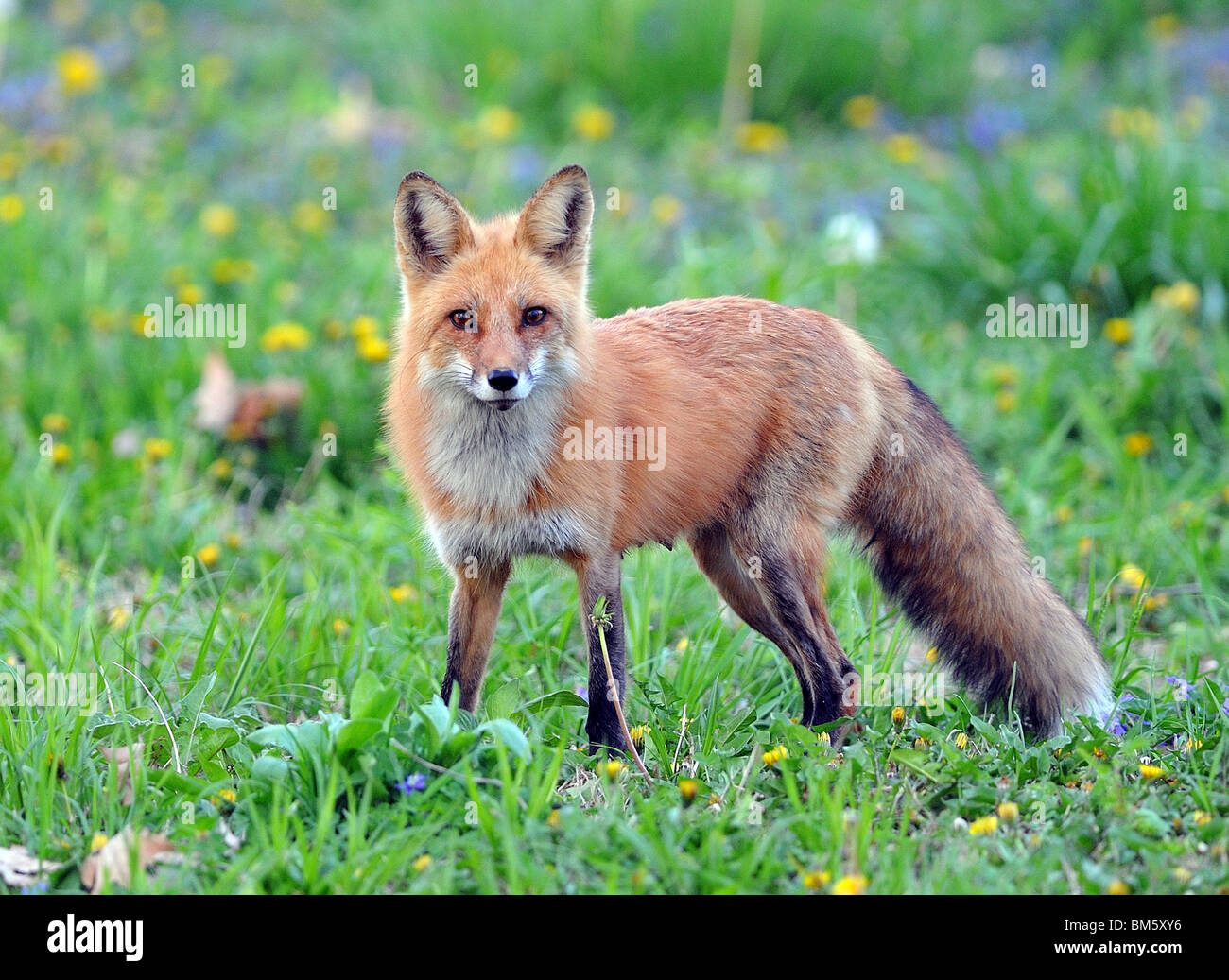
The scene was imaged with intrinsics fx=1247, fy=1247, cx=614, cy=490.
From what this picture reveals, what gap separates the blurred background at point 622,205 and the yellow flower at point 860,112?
0.07m

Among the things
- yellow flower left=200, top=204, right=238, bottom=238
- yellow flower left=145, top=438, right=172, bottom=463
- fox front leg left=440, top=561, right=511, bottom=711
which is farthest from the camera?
yellow flower left=200, top=204, right=238, bottom=238

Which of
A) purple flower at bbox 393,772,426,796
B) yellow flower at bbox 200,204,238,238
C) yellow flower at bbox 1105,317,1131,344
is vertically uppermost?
yellow flower at bbox 200,204,238,238

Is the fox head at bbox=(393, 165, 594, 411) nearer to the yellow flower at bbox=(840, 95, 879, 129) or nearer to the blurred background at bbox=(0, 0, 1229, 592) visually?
the blurred background at bbox=(0, 0, 1229, 592)

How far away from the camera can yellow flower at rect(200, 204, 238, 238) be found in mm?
7543

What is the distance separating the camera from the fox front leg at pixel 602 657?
3.64m

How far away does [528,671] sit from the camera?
4.02 meters

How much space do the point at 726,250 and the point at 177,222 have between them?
352cm

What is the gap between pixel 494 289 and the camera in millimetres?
3453

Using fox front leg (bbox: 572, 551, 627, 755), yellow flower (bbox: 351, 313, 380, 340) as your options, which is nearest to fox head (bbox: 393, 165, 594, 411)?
fox front leg (bbox: 572, 551, 627, 755)

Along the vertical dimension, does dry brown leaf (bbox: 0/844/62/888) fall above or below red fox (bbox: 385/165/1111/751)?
below

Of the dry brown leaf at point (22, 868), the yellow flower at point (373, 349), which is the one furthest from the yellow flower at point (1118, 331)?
the dry brown leaf at point (22, 868)
